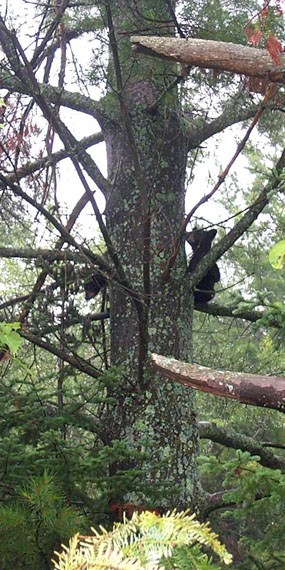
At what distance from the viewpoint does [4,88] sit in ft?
15.1

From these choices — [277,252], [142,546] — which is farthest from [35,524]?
[142,546]

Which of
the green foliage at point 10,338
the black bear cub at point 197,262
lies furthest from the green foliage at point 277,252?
the black bear cub at point 197,262

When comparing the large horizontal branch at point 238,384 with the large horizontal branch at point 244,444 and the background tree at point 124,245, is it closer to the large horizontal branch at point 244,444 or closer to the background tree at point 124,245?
the background tree at point 124,245

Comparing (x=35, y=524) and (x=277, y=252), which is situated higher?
(x=277, y=252)

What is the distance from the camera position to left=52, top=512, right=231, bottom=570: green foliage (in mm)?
833

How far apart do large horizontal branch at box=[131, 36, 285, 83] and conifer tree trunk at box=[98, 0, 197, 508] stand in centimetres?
138

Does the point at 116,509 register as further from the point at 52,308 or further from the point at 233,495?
the point at 52,308

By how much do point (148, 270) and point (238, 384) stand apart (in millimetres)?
1922

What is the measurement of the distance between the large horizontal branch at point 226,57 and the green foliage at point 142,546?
4.68 feet

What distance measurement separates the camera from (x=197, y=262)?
15.8 ft

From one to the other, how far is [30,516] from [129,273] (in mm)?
2116

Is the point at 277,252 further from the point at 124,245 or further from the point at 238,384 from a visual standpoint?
the point at 124,245

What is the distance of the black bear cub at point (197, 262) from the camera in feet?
16.1

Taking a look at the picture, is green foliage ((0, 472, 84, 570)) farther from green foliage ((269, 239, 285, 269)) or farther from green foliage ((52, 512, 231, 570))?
green foliage ((52, 512, 231, 570))
